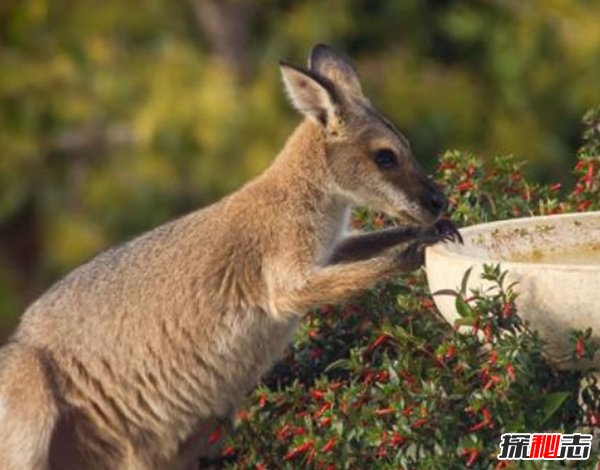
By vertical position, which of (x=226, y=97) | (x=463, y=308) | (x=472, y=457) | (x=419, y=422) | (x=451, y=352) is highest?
(x=463, y=308)

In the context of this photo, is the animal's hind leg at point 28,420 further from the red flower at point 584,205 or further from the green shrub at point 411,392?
the red flower at point 584,205

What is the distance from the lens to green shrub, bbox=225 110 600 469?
5195 millimetres

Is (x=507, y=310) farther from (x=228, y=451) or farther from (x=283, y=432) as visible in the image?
(x=228, y=451)

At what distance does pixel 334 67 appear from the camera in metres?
7.04

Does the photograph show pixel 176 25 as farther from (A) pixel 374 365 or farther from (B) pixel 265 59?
(A) pixel 374 365

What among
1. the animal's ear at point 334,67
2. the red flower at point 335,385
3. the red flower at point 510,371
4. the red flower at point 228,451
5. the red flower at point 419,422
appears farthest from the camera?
the animal's ear at point 334,67

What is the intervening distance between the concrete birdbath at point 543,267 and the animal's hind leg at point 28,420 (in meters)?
1.57

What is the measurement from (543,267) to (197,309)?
1.62 metres

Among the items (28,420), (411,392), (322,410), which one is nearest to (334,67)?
(28,420)

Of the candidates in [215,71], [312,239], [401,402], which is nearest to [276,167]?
[312,239]

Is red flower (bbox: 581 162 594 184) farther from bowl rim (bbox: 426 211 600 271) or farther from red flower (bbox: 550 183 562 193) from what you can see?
bowl rim (bbox: 426 211 600 271)

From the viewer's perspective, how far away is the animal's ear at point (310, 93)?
21.1 ft

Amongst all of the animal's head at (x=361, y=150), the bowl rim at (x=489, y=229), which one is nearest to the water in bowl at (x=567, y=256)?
the bowl rim at (x=489, y=229)

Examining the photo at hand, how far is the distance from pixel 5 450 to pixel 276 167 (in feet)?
4.56
